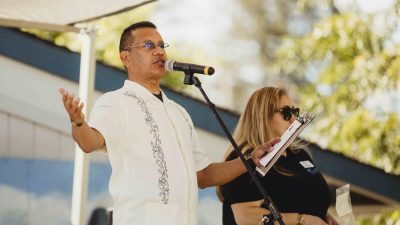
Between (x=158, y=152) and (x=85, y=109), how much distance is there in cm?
157

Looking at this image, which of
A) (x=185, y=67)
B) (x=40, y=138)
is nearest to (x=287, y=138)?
(x=185, y=67)

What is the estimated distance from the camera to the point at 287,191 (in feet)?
14.4

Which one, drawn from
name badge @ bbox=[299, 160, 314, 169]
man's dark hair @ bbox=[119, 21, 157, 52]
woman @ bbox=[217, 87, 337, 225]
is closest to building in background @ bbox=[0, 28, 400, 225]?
woman @ bbox=[217, 87, 337, 225]

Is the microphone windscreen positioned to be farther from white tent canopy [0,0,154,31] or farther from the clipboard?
white tent canopy [0,0,154,31]

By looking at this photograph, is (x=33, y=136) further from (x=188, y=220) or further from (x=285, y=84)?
(x=188, y=220)

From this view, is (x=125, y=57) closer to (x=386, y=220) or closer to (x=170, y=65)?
(x=170, y=65)

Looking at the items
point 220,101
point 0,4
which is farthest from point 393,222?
point 220,101

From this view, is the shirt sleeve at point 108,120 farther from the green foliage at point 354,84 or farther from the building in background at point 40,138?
the green foliage at point 354,84

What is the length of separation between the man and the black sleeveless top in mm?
452

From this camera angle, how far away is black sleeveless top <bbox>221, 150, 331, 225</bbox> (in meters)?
4.39

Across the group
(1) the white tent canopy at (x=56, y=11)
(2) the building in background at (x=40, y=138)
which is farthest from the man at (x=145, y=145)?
(2) the building in background at (x=40, y=138)

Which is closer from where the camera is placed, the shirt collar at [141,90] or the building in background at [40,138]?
the shirt collar at [141,90]

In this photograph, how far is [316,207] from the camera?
4.46 meters

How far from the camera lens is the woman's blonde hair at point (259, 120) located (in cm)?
448
